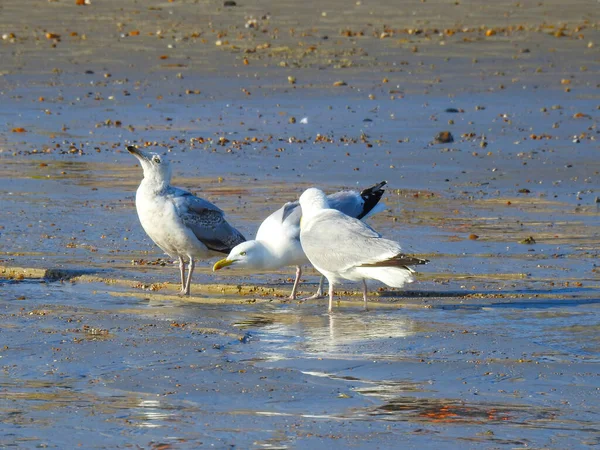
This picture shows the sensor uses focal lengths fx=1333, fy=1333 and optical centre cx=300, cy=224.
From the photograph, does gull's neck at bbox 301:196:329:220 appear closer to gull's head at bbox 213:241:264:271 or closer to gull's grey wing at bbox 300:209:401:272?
gull's grey wing at bbox 300:209:401:272

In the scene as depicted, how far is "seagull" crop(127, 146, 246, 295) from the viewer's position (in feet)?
30.5

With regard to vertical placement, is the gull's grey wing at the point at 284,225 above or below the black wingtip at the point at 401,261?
above

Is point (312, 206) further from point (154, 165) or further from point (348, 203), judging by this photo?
point (154, 165)

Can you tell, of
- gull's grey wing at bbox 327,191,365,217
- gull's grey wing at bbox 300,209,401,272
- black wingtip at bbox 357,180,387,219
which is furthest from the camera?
black wingtip at bbox 357,180,387,219

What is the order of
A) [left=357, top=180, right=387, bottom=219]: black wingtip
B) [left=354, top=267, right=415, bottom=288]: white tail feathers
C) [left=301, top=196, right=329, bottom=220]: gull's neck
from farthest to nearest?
[left=357, top=180, right=387, bottom=219]: black wingtip → [left=301, top=196, right=329, bottom=220]: gull's neck → [left=354, top=267, right=415, bottom=288]: white tail feathers

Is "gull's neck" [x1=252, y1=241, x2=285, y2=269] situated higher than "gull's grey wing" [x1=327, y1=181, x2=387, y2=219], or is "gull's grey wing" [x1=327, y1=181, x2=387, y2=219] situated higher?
"gull's grey wing" [x1=327, y1=181, x2=387, y2=219]

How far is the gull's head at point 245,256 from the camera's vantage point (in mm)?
8992

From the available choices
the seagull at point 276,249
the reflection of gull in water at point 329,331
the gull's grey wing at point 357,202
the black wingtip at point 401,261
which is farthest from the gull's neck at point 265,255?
A: the black wingtip at point 401,261

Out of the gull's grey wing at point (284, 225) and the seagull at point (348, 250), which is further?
the gull's grey wing at point (284, 225)

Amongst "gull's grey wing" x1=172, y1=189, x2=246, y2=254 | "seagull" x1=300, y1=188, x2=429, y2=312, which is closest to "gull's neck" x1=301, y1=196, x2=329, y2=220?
"seagull" x1=300, y1=188, x2=429, y2=312

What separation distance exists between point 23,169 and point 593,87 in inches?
325

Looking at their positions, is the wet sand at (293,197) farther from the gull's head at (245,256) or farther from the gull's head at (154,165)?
the gull's head at (154,165)

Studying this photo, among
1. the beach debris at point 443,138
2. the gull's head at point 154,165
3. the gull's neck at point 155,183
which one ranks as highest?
the beach debris at point 443,138

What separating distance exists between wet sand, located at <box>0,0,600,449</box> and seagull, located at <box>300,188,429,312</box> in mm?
251
